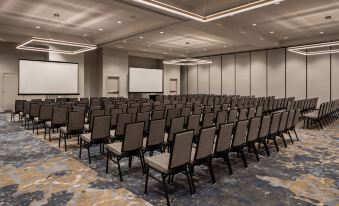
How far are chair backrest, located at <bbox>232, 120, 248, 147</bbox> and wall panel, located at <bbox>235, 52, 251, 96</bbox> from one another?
42.7ft

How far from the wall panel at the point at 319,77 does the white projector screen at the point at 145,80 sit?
382 inches

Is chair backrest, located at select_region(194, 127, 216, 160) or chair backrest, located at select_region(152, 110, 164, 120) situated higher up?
chair backrest, located at select_region(152, 110, 164, 120)

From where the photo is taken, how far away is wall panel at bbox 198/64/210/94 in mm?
19078

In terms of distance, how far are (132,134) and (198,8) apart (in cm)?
570

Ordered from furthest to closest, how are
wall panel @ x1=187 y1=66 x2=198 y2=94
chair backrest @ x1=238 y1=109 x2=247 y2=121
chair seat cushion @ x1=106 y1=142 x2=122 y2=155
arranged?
wall panel @ x1=187 y1=66 x2=198 y2=94 → chair backrest @ x1=238 y1=109 x2=247 y2=121 → chair seat cushion @ x1=106 y1=142 x2=122 y2=155

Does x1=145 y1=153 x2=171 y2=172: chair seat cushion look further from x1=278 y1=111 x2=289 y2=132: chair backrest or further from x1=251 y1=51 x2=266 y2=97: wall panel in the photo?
x1=251 y1=51 x2=266 y2=97: wall panel

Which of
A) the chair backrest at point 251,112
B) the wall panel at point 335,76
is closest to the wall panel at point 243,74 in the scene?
the wall panel at point 335,76

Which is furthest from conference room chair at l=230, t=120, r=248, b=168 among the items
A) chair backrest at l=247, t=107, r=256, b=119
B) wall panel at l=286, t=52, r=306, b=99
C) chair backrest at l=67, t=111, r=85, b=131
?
wall panel at l=286, t=52, r=306, b=99

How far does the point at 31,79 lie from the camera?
40.3ft

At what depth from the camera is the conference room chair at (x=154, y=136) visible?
3982 millimetres

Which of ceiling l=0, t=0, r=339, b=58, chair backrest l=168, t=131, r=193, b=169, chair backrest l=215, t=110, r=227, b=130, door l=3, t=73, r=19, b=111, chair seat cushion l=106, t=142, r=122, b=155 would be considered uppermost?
ceiling l=0, t=0, r=339, b=58

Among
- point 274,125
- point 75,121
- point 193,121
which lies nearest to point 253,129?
point 274,125

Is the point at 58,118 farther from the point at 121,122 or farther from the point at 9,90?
the point at 9,90

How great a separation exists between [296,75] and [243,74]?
337 cm
